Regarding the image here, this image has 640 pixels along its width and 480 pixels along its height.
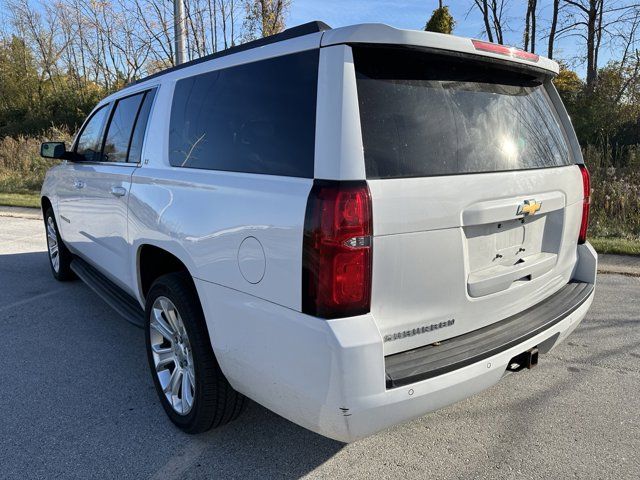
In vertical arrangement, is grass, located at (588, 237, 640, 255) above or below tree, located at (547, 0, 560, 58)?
below

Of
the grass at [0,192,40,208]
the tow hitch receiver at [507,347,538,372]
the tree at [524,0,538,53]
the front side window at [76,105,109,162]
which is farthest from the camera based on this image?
the tree at [524,0,538,53]

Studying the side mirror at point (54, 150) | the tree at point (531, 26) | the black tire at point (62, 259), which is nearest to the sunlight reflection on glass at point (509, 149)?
the side mirror at point (54, 150)

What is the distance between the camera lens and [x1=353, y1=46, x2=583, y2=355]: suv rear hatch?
81.3 inches

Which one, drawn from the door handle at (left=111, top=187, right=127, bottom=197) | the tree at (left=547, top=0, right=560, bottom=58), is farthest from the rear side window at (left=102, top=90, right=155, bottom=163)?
the tree at (left=547, top=0, right=560, bottom=58)

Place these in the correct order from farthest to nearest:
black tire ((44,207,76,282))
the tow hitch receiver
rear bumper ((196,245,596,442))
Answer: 1. black tire ((44,207,76,282))
2. the tow hitch receiver
3. rear bumper ((196,245,596,442))

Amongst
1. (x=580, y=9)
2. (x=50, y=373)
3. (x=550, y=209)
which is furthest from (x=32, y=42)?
(x=550, y=209)

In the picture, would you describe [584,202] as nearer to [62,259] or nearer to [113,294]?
[113,294]

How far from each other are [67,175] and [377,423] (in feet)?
13.8

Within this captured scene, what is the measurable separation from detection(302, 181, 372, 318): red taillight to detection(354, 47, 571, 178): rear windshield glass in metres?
0.16

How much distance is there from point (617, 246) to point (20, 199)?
525 inches

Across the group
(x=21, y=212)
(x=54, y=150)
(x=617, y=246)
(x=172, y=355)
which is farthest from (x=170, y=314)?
(x=21, y=212)

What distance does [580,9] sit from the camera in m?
20.5

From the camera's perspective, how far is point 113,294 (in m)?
4.06

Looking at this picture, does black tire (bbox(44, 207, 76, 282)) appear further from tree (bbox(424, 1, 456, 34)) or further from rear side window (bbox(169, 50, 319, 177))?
tree (bbox(424, 1, 456, 34))
